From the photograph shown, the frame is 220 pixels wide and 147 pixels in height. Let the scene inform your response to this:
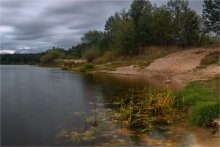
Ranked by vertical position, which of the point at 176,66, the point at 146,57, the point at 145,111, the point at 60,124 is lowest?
the point at 60,124

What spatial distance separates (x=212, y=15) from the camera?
46781mm

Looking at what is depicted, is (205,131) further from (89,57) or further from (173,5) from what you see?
(89,57)

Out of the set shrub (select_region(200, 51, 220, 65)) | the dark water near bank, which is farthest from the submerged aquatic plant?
shrub (select_region(200, 51, 220, 65))

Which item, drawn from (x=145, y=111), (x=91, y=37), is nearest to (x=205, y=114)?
(x=145, y=111)

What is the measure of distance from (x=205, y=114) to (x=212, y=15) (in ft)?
118

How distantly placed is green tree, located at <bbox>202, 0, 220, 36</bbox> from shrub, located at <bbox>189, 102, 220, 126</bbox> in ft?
114

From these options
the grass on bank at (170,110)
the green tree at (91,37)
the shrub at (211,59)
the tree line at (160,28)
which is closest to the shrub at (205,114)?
the grass on bank at (170,110)

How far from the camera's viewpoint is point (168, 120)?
49.8 ft

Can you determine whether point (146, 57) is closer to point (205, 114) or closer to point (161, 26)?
point (161, 26)

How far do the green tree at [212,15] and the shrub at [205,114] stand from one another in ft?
114

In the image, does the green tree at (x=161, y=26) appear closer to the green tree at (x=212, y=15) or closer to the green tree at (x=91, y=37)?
the green tree at (x=212, y=15)

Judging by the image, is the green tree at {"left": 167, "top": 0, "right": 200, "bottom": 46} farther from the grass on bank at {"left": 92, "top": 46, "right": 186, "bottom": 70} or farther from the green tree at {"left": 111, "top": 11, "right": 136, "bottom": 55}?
the green tree at {"left": 111, "top": 11, "right": 136, "bottom": 55}

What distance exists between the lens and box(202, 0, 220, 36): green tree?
1825 inches

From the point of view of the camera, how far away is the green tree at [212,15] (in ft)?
152
